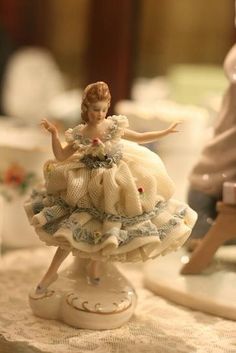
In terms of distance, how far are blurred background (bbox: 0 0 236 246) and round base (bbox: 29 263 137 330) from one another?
10.1 inches

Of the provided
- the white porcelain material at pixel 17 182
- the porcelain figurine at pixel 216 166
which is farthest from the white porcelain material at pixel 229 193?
the white porcelain material at pixel 17 182

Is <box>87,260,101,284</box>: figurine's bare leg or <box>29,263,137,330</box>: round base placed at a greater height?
<box>87,260,101,284</box>: figurine's bare leg

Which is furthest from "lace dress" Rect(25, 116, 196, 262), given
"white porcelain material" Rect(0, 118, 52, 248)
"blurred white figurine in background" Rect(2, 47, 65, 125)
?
"blurred white figurine in background" Rect(2, 47, 65, 125)

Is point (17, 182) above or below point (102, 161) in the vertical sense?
below

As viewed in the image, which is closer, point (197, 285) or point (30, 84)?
point (197, 285)

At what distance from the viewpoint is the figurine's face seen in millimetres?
827

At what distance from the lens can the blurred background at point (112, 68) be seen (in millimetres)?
1189

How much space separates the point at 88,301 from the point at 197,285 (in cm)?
17

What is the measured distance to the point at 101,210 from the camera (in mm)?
815

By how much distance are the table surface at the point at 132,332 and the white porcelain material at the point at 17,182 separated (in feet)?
0.60

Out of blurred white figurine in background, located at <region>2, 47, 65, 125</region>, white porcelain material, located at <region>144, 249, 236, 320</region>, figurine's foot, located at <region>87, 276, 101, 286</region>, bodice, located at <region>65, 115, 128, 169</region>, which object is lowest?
blurred white figurine in background, located at <region>2, 47, 65, 125</region>

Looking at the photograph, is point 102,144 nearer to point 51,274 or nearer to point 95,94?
point 95,94

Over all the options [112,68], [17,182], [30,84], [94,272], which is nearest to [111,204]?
[94,272]

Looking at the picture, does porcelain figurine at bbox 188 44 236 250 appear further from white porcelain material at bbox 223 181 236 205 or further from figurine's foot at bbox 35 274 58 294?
figurine's foot at bbox 35 274 58 294
